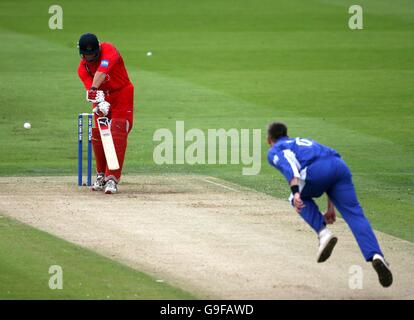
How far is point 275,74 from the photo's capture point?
28.8m

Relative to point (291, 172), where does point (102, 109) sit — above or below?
above

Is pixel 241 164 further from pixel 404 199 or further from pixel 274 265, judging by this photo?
pixel 274 265

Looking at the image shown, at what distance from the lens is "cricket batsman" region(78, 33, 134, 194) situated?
A: 15508 millimetres

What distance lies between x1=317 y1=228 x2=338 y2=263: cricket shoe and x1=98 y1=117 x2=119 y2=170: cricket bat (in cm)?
517

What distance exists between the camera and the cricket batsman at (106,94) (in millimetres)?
15508

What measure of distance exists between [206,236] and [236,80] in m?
15.3

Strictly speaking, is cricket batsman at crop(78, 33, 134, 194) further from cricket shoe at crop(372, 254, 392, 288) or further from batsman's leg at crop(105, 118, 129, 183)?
cricket shoe at crop(372, 254, 392, 288)

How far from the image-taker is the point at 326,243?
426 inches

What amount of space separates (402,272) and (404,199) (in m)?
4.34

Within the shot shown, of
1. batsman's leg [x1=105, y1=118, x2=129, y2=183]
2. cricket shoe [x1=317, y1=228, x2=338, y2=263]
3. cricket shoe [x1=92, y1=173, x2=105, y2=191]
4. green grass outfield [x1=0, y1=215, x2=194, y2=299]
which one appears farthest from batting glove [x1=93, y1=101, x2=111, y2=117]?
cricket shoe [x1=317, y1=228, x2=338, y2=263]

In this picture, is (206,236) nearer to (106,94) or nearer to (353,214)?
(353,214)

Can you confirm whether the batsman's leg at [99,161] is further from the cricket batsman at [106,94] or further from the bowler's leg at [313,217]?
the bowler's leg at [313,217]

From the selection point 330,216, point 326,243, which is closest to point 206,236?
point 330,216
